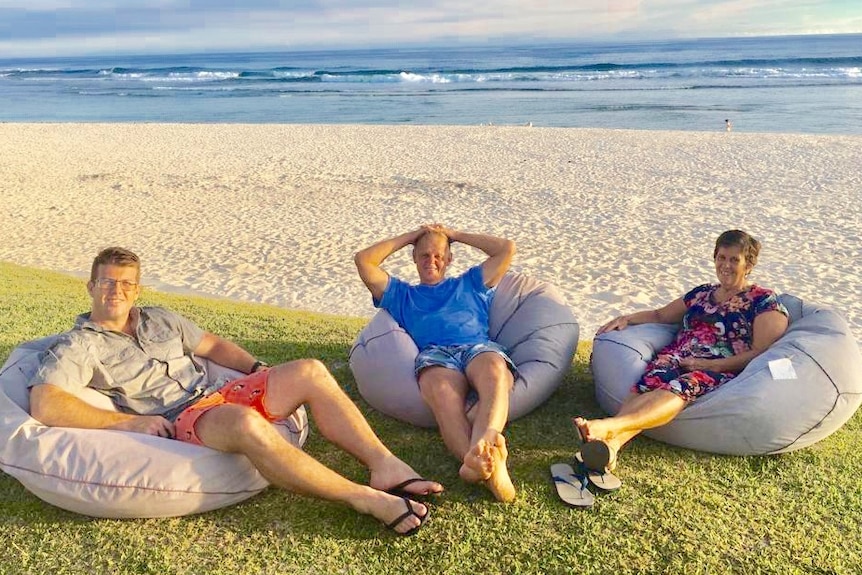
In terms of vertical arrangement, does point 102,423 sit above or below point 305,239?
above

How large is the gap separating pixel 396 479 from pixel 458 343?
3.50 ft

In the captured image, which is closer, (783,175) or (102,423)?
(102,423)

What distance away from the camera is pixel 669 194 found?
11258 mm

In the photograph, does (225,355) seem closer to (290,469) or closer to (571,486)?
(290,469)

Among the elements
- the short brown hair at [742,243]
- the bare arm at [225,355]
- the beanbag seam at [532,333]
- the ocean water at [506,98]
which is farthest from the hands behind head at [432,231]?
the ocean water at [506,98]

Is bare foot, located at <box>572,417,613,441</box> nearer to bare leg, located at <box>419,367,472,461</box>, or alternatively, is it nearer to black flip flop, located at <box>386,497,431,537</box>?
bare leg, located at <box>419,367,472,461</box>

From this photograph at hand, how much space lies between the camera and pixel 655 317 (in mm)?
4277

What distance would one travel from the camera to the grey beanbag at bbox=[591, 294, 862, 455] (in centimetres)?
338

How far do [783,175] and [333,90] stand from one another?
29.2m

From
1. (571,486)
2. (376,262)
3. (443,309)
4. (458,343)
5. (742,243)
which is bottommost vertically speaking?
(571,486)

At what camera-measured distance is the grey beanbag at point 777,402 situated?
3.38 metres

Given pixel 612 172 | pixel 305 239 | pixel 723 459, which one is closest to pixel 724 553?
pixel 723 459

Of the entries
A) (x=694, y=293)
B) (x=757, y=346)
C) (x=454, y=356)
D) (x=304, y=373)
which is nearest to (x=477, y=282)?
(x=454, y=356)

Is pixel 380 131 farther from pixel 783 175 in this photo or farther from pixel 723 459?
pixel 723 459
